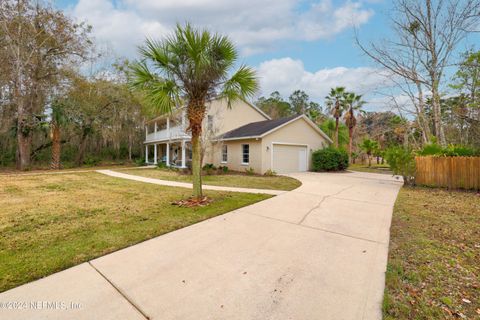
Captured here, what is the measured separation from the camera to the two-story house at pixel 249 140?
14.6 metres

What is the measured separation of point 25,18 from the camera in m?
15.3

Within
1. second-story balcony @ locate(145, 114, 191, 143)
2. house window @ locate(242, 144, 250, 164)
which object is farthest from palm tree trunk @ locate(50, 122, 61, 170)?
house window @ locate(242, 144, 250, 164)

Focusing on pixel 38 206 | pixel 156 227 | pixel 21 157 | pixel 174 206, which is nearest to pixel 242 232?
pixel 156 227

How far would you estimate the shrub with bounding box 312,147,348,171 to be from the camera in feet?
53.5

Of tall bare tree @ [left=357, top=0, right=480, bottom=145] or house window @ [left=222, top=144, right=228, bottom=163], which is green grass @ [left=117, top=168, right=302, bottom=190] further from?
tall bare tree @ [left=357, top=0, right=480, bottom=145]

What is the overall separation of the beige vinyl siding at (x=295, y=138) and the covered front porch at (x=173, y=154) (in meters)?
5.84

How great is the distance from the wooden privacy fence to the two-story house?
766 cm

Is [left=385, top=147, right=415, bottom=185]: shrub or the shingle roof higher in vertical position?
the shingle roof

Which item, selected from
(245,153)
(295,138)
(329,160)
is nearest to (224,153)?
(245,153)

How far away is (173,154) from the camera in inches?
889

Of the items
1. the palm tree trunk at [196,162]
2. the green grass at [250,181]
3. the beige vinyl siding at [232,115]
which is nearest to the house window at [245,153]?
the beige vinyl siding at [232,115]

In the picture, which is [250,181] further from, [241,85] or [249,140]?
[241,85]

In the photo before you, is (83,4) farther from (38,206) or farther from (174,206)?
(174,206)

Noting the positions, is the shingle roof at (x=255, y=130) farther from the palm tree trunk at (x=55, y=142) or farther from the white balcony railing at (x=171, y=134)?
the palm tree trunk at (x=55, y=142)
